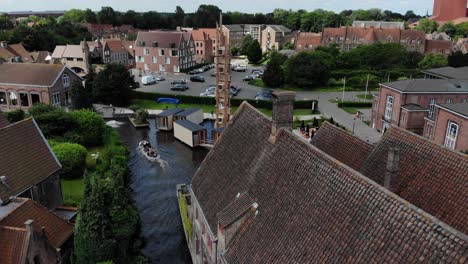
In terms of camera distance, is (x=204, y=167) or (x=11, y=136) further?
(x=11, y=136)

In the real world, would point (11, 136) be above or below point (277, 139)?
below

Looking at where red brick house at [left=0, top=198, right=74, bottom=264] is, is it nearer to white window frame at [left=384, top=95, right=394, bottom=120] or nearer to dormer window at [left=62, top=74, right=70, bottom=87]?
dormer window at [left=62, top=74, right=70, bottom=87]

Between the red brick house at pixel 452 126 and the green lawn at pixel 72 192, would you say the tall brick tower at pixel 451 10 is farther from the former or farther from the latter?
the green lawn at pixel 72 192

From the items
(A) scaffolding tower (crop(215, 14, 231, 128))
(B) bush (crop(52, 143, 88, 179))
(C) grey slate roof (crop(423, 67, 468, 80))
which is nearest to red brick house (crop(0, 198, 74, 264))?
(B) bush (crop(52, 143, 88, 179))

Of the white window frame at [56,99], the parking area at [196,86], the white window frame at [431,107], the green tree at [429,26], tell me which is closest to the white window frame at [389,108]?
the white window frame at [431,107]

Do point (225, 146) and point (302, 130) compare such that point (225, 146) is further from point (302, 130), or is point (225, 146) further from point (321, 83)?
point (321, 83)

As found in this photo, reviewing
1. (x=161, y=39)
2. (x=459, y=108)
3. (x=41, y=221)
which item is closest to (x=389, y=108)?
(x=459, y=108)

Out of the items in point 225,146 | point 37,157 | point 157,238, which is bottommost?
point 157,238

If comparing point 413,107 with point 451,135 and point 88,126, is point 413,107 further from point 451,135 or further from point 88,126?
point 88,126

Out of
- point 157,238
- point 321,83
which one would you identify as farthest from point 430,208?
point 321,83
